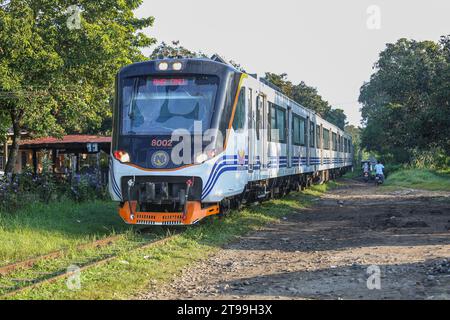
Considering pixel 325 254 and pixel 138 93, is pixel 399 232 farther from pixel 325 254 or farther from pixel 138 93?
pixel 138 93

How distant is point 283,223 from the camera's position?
14117 millimetres

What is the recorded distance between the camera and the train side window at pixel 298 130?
1970cm

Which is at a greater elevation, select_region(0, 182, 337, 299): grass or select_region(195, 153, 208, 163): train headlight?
select_region(195, 153, 208, 163): train headlight

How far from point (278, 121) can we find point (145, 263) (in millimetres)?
9236

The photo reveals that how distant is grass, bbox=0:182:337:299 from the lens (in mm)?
6551

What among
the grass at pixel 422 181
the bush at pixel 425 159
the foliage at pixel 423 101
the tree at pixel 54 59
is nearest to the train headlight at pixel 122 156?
the tree at pixel 54 59

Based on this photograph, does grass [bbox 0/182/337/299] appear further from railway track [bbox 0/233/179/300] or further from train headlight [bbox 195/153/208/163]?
train headlight [bbox 195/153/208/163]

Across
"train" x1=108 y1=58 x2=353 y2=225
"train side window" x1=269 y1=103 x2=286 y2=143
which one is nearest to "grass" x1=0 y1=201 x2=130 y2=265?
"train" x1=108 y1=58 x2=353 y2=225

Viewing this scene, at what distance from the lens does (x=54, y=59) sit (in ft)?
62.0

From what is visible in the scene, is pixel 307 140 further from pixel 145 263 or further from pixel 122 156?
pixel 145 263

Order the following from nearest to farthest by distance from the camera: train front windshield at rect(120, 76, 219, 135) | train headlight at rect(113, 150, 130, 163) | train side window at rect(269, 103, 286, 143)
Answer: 1. train front windshield at rect(120, 76, 219, 135)
2. train headlight at rect(113, 150, 130, 163)
3. train side window at rect(269, 103, 286, 143)

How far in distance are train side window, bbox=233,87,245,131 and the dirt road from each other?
2307mm

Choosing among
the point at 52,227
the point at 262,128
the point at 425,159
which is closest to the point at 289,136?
the point at 262,128

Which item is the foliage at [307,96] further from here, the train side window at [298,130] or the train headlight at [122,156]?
the train headlight at [122,156]
